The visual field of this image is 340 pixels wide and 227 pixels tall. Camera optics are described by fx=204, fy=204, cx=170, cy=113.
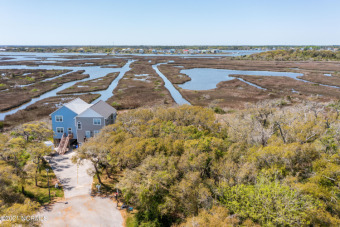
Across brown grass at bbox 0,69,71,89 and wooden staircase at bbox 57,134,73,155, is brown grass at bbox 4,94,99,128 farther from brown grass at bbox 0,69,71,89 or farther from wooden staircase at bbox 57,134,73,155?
brown grass at bbox 0,69,71,89

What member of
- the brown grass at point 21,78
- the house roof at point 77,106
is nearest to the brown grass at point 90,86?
the brown grass at point 21,78

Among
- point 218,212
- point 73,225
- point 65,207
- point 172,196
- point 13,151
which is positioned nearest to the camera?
point 218,212

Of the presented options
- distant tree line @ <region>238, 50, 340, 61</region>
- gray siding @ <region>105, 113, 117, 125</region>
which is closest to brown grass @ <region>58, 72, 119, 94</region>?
gray siding @ <region>105, 113, 117, 125</region>

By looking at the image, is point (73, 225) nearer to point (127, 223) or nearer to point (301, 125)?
point (127, 223)

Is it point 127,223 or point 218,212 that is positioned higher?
point 218,212

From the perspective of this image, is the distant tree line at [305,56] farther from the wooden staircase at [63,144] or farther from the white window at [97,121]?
the wooden staircase at [63,144]

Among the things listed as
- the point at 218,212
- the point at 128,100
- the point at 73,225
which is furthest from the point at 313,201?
the point at 128,100
